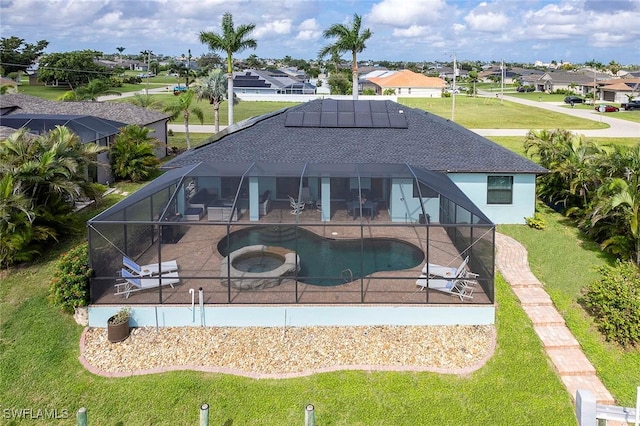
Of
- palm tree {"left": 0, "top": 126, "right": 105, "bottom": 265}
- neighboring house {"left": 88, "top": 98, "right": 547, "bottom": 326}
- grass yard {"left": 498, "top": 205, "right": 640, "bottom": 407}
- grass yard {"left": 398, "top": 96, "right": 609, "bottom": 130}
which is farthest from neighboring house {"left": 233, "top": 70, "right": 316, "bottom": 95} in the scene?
neighboring house {"left": 88, "top": 98, "right": 547, "bottom": 326}

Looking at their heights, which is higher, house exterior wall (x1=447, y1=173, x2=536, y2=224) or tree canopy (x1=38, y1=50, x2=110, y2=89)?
tree canopy (x1=38, y1=50, x2=110, y2=89)

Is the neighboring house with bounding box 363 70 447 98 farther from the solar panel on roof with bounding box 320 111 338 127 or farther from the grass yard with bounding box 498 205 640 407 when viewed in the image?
the grass yard with bounding box 498 205 640 407

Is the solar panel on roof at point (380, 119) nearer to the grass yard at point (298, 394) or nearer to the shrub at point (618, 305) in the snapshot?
the shrub at point (618, 305)

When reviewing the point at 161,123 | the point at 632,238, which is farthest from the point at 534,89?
the point at 632,238

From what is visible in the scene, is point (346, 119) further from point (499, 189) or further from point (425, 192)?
point (425, 192)

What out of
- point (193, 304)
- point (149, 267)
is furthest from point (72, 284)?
point (193, 304)
